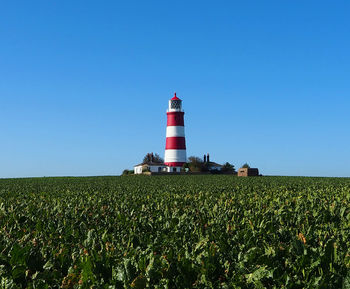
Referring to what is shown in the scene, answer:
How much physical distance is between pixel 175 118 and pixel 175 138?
3.72 meters

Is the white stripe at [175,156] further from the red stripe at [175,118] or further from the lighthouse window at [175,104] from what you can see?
the lighthouse window at [175,104]

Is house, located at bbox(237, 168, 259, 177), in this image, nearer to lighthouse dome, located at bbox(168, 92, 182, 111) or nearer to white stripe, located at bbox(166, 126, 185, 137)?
white stripe, located at bbox(166, 126, 185, 137)

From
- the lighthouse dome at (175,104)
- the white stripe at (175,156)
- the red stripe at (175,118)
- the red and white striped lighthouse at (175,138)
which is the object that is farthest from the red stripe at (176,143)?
the lighthouse dome at (175,104)

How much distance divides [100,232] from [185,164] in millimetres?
65013

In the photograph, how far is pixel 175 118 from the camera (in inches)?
2734

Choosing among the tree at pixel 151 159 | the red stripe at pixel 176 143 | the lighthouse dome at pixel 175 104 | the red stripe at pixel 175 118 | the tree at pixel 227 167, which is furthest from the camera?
the tree at pixel 151 159

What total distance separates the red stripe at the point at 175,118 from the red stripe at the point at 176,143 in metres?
2.60

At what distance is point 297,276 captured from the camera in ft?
11.8

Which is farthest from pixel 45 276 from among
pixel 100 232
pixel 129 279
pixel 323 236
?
pixel 323 236

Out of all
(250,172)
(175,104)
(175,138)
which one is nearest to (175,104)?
(175,104)

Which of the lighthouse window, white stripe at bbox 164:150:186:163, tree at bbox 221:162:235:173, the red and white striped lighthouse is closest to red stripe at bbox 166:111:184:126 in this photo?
the red and white striped lighthouse

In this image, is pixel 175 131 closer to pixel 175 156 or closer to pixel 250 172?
pixel 175 156

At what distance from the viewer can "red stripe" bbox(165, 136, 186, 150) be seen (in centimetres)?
6912

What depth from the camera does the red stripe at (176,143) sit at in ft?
227
